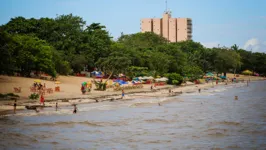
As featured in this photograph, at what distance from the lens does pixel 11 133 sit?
30453 mm

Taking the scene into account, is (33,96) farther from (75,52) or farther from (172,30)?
(172,30)

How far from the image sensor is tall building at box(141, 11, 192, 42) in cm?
17762

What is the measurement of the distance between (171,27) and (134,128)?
148288 millimetres

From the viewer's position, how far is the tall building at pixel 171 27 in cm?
17762

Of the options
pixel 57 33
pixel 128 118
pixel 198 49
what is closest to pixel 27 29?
pixel 57 33

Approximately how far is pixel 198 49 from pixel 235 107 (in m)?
81.4

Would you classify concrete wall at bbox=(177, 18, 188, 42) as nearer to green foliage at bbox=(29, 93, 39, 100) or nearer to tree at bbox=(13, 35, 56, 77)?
tree at bbox=(13, 35, 56, 77)

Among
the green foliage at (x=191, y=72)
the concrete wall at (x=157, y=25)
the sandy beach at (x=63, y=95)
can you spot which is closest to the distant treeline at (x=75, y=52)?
the green foliage at (x=191, y=72)

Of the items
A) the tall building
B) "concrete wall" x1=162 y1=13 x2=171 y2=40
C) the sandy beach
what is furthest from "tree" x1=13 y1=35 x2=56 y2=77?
"concrete wall" x1=162 y1=13 x2=171 y2=40

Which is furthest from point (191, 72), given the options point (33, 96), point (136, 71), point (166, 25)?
point (166, 25)

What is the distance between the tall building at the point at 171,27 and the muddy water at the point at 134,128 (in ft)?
429

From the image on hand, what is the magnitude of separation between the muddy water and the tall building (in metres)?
131

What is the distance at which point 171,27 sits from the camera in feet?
591

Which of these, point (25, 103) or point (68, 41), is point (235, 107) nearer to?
point (25, 103)
